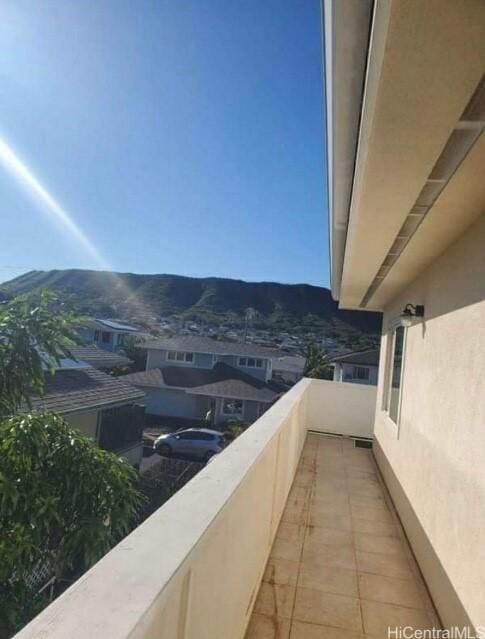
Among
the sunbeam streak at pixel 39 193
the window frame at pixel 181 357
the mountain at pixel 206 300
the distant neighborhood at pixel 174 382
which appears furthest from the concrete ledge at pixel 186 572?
the mountain at pixel 206 300

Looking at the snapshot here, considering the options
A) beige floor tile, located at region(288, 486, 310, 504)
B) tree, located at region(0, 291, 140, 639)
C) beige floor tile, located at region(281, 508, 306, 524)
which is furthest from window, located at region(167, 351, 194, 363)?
tree, located at region(0, 291, 140, 639)

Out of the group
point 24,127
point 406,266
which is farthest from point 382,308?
point 24,127

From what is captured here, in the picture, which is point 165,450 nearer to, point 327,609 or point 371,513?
point 371,513

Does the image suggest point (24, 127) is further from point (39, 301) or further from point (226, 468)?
point (226, 468)

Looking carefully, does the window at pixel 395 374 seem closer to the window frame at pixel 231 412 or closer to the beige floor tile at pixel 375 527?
the beige floor tile at pixel 375 527

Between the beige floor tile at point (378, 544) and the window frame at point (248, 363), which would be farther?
the window frame at point (248, 363)

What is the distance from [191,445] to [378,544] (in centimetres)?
1351

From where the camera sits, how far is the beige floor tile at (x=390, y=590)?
10.6 feet

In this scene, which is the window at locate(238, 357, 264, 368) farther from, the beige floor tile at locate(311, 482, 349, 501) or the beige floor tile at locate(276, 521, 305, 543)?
the beige floor tile at locate(276, 521, 305, 543)

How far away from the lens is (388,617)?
3025mm

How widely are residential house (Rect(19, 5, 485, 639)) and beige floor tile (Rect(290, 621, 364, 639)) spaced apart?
0.02m

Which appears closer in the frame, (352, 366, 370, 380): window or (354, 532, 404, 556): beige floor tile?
(354, 532, 404, 556): beige floor tile

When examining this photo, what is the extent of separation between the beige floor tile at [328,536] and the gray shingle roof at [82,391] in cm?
560

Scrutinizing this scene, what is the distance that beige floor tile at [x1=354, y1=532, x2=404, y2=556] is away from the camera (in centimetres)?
405
